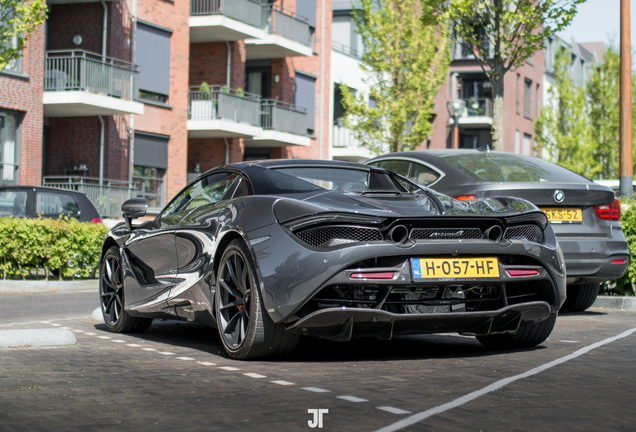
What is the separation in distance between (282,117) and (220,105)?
4312 millimetres

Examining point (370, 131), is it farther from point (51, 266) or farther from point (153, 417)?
point (153, 417)

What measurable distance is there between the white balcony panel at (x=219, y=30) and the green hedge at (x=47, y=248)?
671 inches

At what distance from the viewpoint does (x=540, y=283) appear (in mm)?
5824

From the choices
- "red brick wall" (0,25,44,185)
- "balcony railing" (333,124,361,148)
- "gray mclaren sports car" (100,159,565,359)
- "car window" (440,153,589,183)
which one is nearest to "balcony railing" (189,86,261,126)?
"red brick wall" (0,25,44,185)

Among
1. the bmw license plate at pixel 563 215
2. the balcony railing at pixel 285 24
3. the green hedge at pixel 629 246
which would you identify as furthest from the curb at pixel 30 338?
the balcony railing at pixel 285 24

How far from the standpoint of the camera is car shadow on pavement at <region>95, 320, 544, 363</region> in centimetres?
593

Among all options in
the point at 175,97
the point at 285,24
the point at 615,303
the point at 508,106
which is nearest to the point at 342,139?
the point at 285,24

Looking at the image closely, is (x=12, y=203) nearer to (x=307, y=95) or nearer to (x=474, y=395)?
(x=474, y=395)

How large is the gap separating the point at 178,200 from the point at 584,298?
15.1 ft

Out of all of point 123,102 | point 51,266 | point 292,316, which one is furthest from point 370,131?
point 292,316

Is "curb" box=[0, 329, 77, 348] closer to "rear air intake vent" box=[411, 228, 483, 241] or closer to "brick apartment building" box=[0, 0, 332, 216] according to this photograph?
"rear air intake vent" box=[411, 228, 483, 241]

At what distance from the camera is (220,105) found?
99.8 ft

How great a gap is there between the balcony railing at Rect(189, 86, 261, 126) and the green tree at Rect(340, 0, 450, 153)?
3594 mm

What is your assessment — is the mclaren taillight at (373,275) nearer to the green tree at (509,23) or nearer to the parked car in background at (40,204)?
the parked car in background at (40,204)
